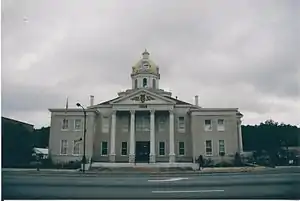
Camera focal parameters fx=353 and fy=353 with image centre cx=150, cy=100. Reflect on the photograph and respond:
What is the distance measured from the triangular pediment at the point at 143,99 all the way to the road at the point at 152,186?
16.6 inches

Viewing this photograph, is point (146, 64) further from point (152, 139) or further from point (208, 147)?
point (208, 147)

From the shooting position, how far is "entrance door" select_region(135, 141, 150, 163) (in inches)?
78.2

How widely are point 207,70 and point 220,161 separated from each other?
0.53 meters

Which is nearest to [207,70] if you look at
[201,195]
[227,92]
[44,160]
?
[227,92]

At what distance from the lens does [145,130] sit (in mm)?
2027

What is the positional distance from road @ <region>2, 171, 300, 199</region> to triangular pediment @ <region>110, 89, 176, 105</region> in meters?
0.42

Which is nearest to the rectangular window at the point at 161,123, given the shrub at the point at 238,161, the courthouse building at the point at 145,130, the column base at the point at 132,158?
the courthouse building at the point at 145,130

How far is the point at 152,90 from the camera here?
2.09m

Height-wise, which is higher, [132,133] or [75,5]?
[75,5]

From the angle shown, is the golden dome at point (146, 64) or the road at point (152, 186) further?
the golden dome at point (146, 64)

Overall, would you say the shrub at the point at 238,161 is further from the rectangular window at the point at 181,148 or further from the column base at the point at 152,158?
the column base at the point at 152,158

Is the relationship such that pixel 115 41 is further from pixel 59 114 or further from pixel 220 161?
pixel 220 161

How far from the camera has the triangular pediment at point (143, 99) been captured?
6.70ft

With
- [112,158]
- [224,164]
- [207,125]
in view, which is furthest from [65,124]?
[224,164]
